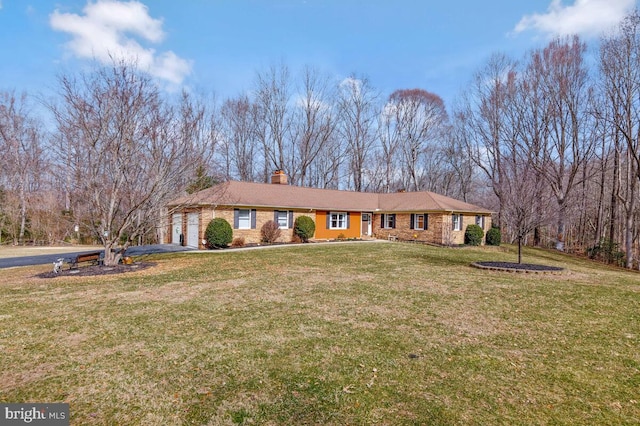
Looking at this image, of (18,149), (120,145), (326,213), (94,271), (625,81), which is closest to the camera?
(94,271)

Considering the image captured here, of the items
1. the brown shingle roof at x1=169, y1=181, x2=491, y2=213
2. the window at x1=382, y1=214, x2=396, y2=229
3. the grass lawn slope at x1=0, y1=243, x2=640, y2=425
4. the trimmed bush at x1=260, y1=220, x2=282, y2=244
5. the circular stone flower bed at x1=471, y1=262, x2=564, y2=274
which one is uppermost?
the brown shingle roof at x1=169, y1=181, x2=491, y2=213

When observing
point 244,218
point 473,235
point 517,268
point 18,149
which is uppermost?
point 18,149

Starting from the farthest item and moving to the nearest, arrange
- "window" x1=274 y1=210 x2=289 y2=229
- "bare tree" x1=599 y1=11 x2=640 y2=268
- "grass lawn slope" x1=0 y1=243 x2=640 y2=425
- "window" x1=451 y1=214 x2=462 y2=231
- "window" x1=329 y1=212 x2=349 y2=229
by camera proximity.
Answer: "window" x1=329 y1=212 x2=349 y2=229
"window" x1=451 y1=214 x2=462 y2=231
"window" x1=274 y1=210 x2=289 y2=229
"bare tree" x1=599 y1=11 x2=640 y2=268
"grass lawn slope" x1=0 y1=243 x2=640 y2=425

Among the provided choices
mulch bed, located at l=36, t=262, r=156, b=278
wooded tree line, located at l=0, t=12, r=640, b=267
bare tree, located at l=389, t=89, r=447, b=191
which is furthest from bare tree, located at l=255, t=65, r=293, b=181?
mulch bed, located at l=36, t=262, r=156, b=278

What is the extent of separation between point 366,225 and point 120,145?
56.9 feet

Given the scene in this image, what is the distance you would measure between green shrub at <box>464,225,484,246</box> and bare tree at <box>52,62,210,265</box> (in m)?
17.2

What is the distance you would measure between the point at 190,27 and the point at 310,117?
1970 cm

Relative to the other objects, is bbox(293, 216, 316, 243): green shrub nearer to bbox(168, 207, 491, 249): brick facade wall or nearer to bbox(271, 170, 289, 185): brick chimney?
bbox(168, 207, 491, 249): brick facade wall

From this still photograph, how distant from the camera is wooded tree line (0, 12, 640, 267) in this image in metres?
10.6

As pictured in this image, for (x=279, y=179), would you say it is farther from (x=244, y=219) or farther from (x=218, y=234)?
(x=218, y=234)

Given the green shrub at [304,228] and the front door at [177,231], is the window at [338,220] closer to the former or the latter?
the green shrub at [304,228]

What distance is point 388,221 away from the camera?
24.0 meters

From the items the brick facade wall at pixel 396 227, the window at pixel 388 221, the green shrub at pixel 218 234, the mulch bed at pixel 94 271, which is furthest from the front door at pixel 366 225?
the mulch bed at pixel 94 271

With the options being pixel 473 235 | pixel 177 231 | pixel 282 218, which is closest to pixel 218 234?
pixel 282 218
